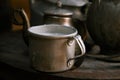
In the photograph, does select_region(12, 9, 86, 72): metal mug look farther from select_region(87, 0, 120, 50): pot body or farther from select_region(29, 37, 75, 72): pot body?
select_region(87, 0, 120, 50): pot body

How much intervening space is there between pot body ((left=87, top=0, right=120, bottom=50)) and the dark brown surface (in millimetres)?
69

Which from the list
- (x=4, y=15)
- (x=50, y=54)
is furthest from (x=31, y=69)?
(x=4, y=15)

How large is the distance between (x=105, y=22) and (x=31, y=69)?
234mm

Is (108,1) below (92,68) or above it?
above

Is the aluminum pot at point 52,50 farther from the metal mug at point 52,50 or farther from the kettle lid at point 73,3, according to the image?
the kettle lid at point 73,3

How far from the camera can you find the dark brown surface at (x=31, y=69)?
0.62 metres

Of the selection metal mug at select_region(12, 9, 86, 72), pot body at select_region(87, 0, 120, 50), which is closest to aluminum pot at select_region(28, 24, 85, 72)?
metal mug at select_region(12, 9, 86, 72)

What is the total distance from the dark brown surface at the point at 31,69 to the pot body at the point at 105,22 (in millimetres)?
69

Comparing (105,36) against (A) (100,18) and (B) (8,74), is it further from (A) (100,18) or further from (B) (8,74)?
(B) (8,74)

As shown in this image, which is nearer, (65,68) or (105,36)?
(65,68)

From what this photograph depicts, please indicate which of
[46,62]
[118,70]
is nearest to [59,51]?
[46,62]

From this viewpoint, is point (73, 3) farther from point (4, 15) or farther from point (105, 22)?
point (4, 15)

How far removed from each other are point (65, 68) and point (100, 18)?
0.60 ft

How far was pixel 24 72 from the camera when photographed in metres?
0.64
